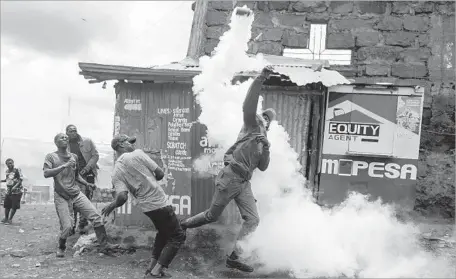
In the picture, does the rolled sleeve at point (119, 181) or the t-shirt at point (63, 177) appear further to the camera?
the t-shirt at point (63, 177)

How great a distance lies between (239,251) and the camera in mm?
5730

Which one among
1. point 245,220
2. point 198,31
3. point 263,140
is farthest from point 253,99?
point 198,31

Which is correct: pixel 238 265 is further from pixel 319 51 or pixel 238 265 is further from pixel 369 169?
pixel 319 51

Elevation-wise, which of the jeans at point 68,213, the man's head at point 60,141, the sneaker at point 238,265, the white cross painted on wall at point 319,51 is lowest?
the sneaker at point 238,265

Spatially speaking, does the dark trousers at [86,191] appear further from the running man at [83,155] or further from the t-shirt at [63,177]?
the t-shirt at [63,177]

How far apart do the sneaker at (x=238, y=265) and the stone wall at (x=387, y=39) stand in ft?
13.6

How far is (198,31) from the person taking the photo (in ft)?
28.9

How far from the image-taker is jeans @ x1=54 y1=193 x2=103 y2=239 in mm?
6273

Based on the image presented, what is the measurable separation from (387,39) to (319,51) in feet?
4.07

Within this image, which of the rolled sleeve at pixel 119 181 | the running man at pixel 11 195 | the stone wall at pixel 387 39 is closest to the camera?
the rolled sleeve at pixel 119 181

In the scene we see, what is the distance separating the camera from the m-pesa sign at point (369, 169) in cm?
756

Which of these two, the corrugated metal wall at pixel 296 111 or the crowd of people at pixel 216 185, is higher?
the corrugated metal wall at pixel 296 111

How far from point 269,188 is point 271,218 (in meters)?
0.50

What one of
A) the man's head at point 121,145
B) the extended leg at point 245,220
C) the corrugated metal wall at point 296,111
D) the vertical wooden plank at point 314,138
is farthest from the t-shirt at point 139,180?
the vertical wooden plank at point 314,138
